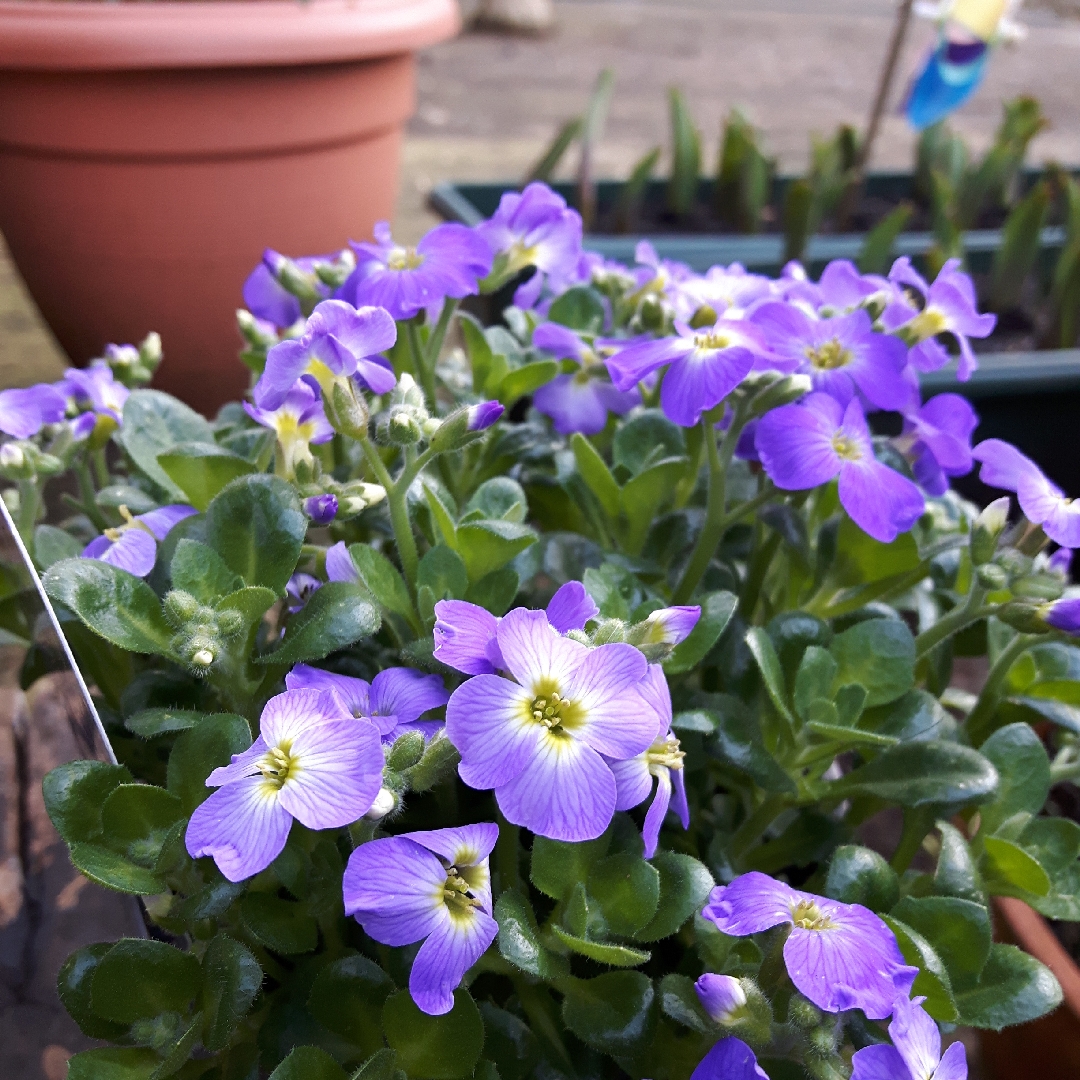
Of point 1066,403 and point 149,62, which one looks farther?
point 1066,403

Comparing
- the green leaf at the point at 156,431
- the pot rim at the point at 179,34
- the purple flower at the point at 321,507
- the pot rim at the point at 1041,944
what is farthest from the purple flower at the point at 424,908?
the pot rim at the point at 179,34

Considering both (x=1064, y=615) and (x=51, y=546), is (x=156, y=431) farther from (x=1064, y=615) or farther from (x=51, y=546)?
(x=1064, y=615)

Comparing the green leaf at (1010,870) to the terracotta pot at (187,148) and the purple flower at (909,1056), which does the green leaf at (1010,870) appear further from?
the terracotta pot at (187,148)

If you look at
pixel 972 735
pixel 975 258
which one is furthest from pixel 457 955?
pixel 975 258

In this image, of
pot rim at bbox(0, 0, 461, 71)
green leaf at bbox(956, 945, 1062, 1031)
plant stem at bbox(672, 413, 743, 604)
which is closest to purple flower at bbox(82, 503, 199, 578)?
plant stem at bbox(672, 413, 743, 604)

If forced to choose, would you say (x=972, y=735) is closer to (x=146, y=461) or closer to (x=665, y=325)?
(x=665, y=325)

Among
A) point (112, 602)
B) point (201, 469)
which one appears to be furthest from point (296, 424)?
point (112, 602)

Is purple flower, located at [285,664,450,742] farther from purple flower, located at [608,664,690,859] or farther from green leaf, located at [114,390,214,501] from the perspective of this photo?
green leaf, located at [114,390,214,501]
